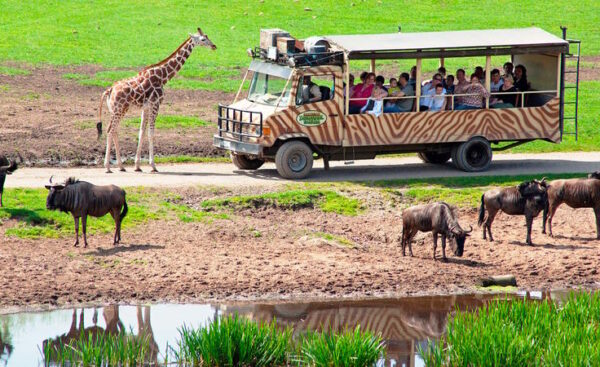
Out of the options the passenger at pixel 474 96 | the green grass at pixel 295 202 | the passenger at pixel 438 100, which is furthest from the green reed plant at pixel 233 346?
the passenger at pixel 474 96

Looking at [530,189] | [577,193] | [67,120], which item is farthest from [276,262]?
[67,120]

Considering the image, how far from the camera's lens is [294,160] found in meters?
25.5

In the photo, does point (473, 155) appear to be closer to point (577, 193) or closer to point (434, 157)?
point (434, 157)

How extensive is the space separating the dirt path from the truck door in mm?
1005

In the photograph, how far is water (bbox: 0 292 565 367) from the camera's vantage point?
16.2 meters

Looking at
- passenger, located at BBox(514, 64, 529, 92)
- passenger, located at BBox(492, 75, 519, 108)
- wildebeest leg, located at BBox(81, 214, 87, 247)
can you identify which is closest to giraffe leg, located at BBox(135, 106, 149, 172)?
wildebeest leg, located at BBox(81, 214, 87, 247)

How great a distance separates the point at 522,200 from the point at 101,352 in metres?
9.65

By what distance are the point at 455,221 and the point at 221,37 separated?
25.2 meters

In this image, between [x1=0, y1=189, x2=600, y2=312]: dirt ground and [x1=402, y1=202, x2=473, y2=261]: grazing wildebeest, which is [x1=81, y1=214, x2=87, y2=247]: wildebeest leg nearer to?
[x1=0, y1=189, x2=600, y2=312]: dirt ground

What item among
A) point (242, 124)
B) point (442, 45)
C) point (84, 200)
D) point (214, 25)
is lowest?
point (84, 200)

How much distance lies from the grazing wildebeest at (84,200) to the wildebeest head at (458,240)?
19.2 feet

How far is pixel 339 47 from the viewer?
2533cm

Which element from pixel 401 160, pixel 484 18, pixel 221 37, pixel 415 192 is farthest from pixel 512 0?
pixel 415 192

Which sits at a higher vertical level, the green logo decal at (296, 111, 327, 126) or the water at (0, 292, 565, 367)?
the green logo decal at (296, 111, 327, 126)
